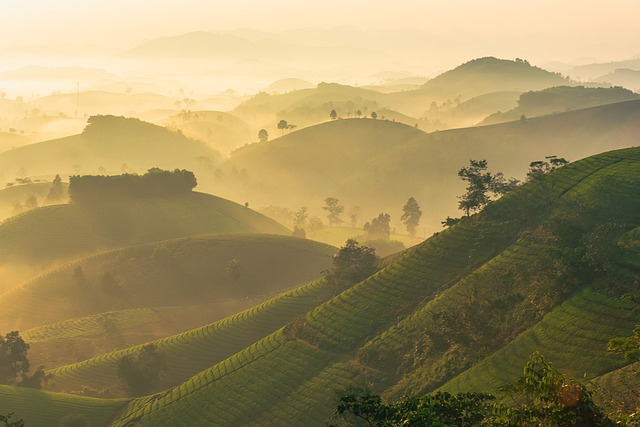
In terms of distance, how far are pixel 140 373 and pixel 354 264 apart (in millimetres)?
49621

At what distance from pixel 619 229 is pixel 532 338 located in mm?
29030

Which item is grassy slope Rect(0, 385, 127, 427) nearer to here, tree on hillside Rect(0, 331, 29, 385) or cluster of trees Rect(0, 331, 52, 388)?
cluster of trees Rect(0, 331, 52, 388)

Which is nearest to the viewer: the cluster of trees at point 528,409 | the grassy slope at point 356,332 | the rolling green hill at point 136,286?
the cluster of trees at point 528,409

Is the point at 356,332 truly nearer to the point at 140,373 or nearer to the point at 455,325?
the point at 455,325

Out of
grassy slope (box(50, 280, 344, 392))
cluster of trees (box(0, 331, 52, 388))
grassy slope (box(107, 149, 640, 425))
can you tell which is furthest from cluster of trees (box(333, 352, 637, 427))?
cluster of trees (box(0, 331, 52, 388))

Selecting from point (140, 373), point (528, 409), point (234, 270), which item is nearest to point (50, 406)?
point (140, 373)

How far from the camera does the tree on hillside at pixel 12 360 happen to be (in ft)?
432

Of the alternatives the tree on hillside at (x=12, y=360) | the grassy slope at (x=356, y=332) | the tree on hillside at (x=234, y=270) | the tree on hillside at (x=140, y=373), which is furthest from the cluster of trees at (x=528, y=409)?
the tree on hillside at (x=234, y=270)

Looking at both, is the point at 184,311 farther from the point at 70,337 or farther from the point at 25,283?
the point at 25,283

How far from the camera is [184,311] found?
178625 millimetres

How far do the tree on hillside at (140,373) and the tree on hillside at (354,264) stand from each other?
41.7 meters

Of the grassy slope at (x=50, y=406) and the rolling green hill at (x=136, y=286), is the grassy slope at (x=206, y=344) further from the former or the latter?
the rolling green hill at (x=136, y=286)

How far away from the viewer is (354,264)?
14325cm

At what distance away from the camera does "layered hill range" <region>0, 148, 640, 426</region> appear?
3243 inches
